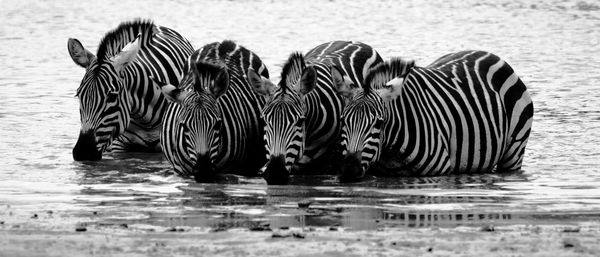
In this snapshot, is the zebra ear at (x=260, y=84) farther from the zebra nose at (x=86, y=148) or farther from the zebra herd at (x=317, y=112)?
the zebra nose at (x=86, y=148)

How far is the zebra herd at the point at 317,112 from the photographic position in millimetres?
11156

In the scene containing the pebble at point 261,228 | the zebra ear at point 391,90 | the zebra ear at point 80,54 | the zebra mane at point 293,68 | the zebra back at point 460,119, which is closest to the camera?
the pebble at point 261,228

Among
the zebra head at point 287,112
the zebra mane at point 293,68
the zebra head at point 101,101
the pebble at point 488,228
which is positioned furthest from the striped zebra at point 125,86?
the pebble at point 488,228

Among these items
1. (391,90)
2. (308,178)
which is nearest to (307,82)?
(391,90)

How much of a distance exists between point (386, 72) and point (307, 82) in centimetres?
98

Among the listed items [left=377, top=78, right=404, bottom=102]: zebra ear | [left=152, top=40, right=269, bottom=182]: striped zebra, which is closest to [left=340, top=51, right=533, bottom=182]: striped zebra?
[left=377, top=78, right=404, bottom=102]: zebra ear

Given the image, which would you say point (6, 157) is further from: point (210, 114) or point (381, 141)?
point (381, 141)

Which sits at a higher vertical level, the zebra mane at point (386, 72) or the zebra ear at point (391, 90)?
the zebra mane at point (386, 72)

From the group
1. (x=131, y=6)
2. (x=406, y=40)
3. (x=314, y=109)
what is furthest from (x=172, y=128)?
(x=131, y=6)

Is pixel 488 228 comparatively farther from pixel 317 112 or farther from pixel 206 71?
pixel 206 71

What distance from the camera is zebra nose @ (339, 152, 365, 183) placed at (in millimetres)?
11078

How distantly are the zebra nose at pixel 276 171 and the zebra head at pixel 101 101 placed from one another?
8.23ft

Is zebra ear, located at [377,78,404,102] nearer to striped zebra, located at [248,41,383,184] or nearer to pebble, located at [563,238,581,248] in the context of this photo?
striped zebra, located at [248,41,383,184]

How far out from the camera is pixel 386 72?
11.9m
